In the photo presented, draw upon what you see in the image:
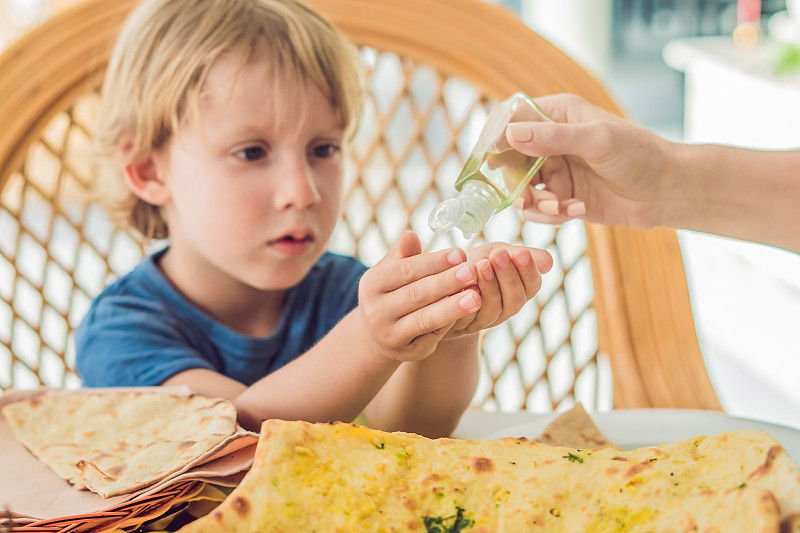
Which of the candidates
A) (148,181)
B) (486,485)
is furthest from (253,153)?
(486,485)

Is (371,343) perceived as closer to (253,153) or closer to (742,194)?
(253,153)

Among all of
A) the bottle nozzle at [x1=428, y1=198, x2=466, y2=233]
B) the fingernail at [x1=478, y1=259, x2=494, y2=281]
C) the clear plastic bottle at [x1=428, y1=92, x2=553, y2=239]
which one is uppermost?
the clear plastic bottle at [x1=428, y1=92, x2=553, y2=239]

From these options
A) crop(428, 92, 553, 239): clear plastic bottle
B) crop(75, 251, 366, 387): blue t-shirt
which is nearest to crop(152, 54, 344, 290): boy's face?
crop(75, 251, 366, 387): blue t-shirt

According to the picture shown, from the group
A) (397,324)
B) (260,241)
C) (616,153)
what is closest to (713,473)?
(397,324)

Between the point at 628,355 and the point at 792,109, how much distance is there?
1.80m

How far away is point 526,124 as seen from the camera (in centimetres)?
72

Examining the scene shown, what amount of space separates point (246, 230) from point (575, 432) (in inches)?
17.0

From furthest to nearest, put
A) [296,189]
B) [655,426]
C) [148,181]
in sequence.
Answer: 1. [148,181]
2. [296,189]
3. [655,426]

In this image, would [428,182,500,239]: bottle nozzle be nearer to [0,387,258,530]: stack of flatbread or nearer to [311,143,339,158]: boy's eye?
[0,387,258,530]: stack of flatbread

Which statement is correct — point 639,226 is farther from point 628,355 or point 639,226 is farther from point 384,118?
point 384,118

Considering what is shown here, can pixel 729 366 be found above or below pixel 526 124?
above

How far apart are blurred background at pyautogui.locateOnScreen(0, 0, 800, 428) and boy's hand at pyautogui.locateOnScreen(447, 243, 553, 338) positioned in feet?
3.81

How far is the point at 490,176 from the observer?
2.40ft

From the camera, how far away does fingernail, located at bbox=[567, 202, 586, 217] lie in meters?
0.83
